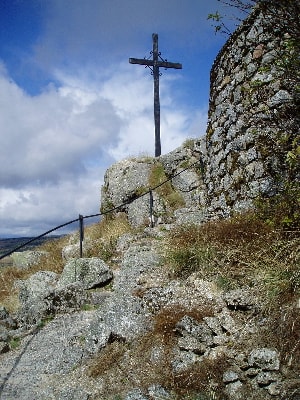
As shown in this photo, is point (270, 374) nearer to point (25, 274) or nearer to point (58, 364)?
point (58, 364)

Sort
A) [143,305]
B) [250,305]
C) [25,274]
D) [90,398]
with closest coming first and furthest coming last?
1. [90,398]
2. [250,305]
3. [143,305]
4. [25,274]

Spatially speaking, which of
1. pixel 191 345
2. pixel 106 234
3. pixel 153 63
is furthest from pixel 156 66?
pixel 191 345

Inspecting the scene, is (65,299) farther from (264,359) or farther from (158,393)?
(264,359)

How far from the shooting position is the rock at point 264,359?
4.52 m

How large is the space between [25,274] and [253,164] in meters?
9.15

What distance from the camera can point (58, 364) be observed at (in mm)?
6109

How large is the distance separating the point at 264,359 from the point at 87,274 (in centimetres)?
519

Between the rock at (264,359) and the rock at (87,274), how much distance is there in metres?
4.77

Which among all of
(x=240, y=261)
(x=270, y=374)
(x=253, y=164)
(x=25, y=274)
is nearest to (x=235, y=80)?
(x=253, y=164)

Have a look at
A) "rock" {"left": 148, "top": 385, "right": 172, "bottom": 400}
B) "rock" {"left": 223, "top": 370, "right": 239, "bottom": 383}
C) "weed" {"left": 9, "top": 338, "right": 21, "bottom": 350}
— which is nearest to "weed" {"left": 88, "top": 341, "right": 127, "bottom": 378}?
"rock" {"left": 148, "top": 385, "right": 172, "bottom": 400}

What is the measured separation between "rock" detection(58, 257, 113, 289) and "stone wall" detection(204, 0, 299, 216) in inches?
122

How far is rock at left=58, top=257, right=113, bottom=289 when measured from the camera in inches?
348

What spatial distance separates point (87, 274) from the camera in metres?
8.97

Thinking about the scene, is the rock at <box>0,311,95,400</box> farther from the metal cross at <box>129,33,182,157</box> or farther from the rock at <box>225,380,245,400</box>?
the metal cross at <box>129,33,182,157</box>
